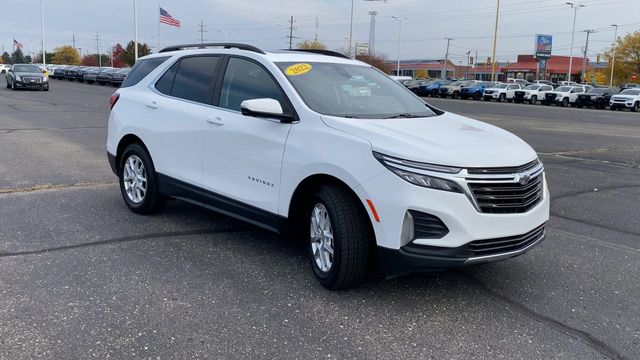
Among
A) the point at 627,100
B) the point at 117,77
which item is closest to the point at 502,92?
the point at 627,100

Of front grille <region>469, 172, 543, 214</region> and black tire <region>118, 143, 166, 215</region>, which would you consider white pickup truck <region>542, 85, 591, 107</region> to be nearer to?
black tire <region>118, 143, 166, 215</region>

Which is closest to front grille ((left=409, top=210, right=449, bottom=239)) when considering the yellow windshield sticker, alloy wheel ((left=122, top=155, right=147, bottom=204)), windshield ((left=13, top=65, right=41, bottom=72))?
the yellow windshield sticker

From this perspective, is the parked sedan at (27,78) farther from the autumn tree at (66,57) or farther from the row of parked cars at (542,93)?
the autumn tree at (66,57)

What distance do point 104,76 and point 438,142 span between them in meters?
47.2

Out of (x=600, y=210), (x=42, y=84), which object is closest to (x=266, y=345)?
(x=600, y=210)

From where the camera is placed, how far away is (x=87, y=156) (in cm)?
1027

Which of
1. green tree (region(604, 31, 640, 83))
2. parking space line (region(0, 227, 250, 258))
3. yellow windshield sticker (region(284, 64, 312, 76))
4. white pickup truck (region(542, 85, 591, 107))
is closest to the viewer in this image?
yellow windshield sticker (region(284, 64, 312, 76))

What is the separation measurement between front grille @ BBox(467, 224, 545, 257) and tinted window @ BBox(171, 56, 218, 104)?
2829 millimetres

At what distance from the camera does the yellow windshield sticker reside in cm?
483

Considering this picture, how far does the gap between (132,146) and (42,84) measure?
3026 centimetres

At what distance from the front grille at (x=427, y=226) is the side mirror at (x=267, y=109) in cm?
134

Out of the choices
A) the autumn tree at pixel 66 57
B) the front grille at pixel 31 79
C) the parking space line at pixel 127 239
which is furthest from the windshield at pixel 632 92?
the autumn tree at pixel 66 57

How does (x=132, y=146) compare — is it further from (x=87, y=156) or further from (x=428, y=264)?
(x=87, y=156)

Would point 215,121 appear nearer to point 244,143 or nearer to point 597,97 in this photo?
point 244,143
